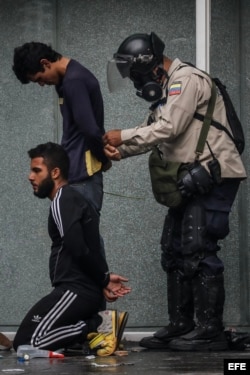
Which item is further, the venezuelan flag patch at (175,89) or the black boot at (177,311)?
the black boot at (177,311)

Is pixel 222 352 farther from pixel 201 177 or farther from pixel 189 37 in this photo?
pixel 189 37

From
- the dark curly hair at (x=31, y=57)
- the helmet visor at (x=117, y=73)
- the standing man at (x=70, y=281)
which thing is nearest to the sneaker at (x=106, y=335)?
the standing man at (x=70, y=281)

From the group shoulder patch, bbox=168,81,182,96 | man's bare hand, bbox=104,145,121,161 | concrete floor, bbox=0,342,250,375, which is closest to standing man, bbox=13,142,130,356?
concrete floor, bbox=0,342,250,375

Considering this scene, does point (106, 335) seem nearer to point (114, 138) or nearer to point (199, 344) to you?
point (199, 344)

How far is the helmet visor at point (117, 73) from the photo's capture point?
9.55 metres

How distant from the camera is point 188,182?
9.23 metres

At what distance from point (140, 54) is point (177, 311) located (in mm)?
1704

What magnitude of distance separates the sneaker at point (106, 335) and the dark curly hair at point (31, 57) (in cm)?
166

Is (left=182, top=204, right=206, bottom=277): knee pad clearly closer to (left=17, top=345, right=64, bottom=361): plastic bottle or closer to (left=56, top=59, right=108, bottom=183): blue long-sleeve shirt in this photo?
(left=56, top=59, right=108, bottom=183): blue long-sleeve shirt

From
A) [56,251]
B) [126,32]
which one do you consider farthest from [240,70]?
[56,251]

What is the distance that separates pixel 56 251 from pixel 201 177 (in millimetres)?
1040

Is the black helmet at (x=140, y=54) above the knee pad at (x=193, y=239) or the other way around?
above

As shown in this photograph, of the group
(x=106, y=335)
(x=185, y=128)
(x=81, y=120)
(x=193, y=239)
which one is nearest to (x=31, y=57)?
(x=81, y=120)

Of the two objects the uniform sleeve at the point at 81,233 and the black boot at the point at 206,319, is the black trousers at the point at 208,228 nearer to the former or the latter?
the black boot at the point at 206,319
